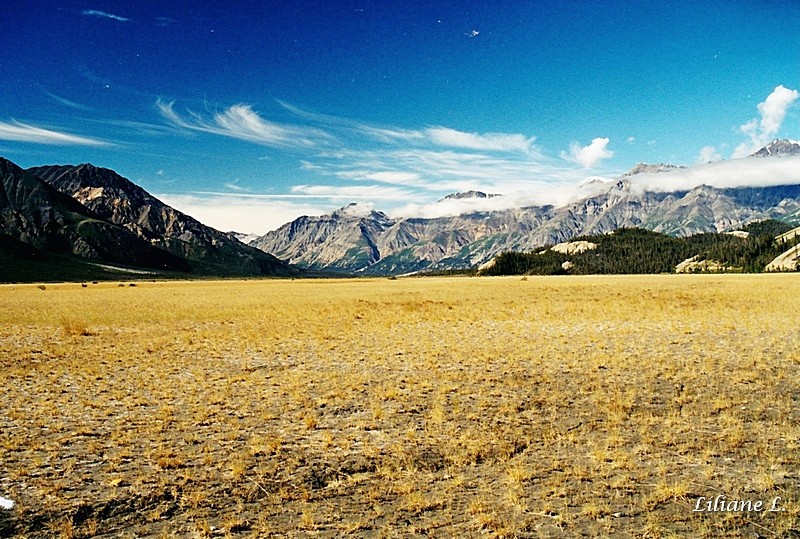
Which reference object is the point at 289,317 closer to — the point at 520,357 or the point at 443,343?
the point at 443,343

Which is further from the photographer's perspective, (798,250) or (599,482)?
(798,250)

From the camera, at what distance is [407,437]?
11750 millimetres

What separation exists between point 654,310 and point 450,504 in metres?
35.8

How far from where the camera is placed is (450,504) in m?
8.27

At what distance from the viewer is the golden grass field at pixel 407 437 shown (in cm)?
788

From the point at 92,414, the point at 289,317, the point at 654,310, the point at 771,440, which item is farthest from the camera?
A: the point at 289,317

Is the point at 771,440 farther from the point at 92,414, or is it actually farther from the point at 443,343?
the point at 92,414

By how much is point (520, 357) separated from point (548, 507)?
14.0 meters

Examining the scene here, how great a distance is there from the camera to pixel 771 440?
10844 millimetres

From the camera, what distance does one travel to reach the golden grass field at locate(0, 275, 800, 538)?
7.88 metres

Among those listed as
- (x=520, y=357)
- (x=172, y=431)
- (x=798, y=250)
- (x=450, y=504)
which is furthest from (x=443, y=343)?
(x=798, y=250)

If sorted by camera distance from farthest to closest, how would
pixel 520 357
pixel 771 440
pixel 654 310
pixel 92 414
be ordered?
pixel 654 310 < pixel 520 357 < pixel 92 414 < pixel 771 440
